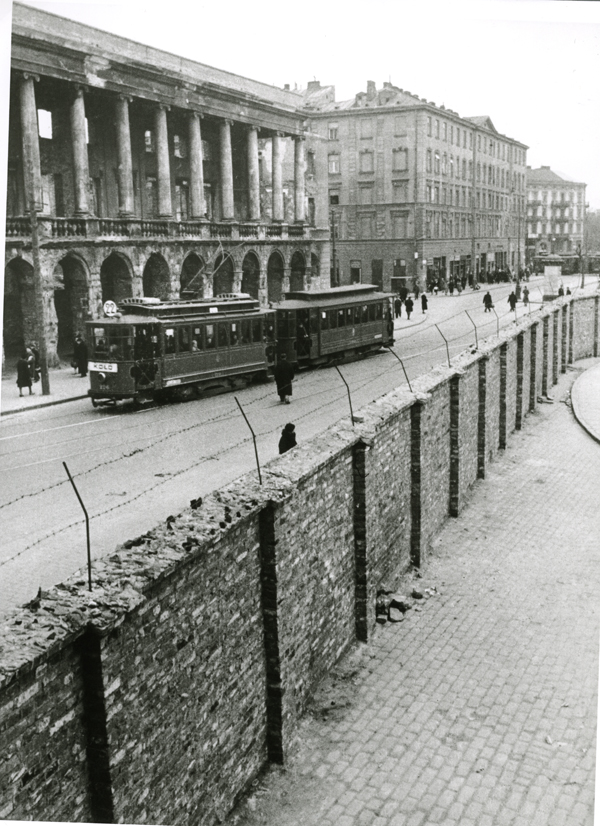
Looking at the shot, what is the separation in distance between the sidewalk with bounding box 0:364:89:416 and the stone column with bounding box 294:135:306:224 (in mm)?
19299

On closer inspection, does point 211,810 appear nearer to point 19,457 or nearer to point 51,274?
point 19,457

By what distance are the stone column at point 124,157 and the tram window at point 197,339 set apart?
5.22m

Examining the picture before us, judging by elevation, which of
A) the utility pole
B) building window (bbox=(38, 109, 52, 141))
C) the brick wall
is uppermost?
building window (bbox=(38, 109, 52, 141))

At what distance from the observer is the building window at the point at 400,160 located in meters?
38.9

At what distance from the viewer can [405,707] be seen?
8.56 metres

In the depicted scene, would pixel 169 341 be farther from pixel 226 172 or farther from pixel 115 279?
pixel 226 172

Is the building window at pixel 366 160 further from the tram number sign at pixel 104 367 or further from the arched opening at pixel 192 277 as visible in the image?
the tram number sign at pixel 104 367

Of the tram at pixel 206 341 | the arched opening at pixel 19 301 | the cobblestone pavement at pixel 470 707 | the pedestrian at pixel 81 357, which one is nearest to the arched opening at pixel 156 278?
the tram at pixel 206 341

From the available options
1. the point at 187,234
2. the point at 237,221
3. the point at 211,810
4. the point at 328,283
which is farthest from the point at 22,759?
the point at 328,283

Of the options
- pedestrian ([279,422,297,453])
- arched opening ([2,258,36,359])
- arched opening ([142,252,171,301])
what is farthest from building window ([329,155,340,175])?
pedestrian ([279,422,297,453])

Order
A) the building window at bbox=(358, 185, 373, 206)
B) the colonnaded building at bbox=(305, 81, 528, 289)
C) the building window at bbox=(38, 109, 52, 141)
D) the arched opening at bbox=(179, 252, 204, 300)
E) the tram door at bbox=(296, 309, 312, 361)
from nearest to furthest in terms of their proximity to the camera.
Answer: the building window at bbox=(38, 109, 52, 141) < the colonnaded building at bbox=(305, 81, 528, 289) < the tram door at bbox=(296, 309, 312, 361) < the arched opening at bbox=(179, 252, 204, 300) < the building window at bbox=(358, 185, 373, 206)

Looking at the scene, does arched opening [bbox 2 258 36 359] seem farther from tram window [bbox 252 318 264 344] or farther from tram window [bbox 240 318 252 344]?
tram window [bbox 252 318 264 344]

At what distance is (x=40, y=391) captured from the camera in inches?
614

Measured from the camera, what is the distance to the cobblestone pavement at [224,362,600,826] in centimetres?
710
